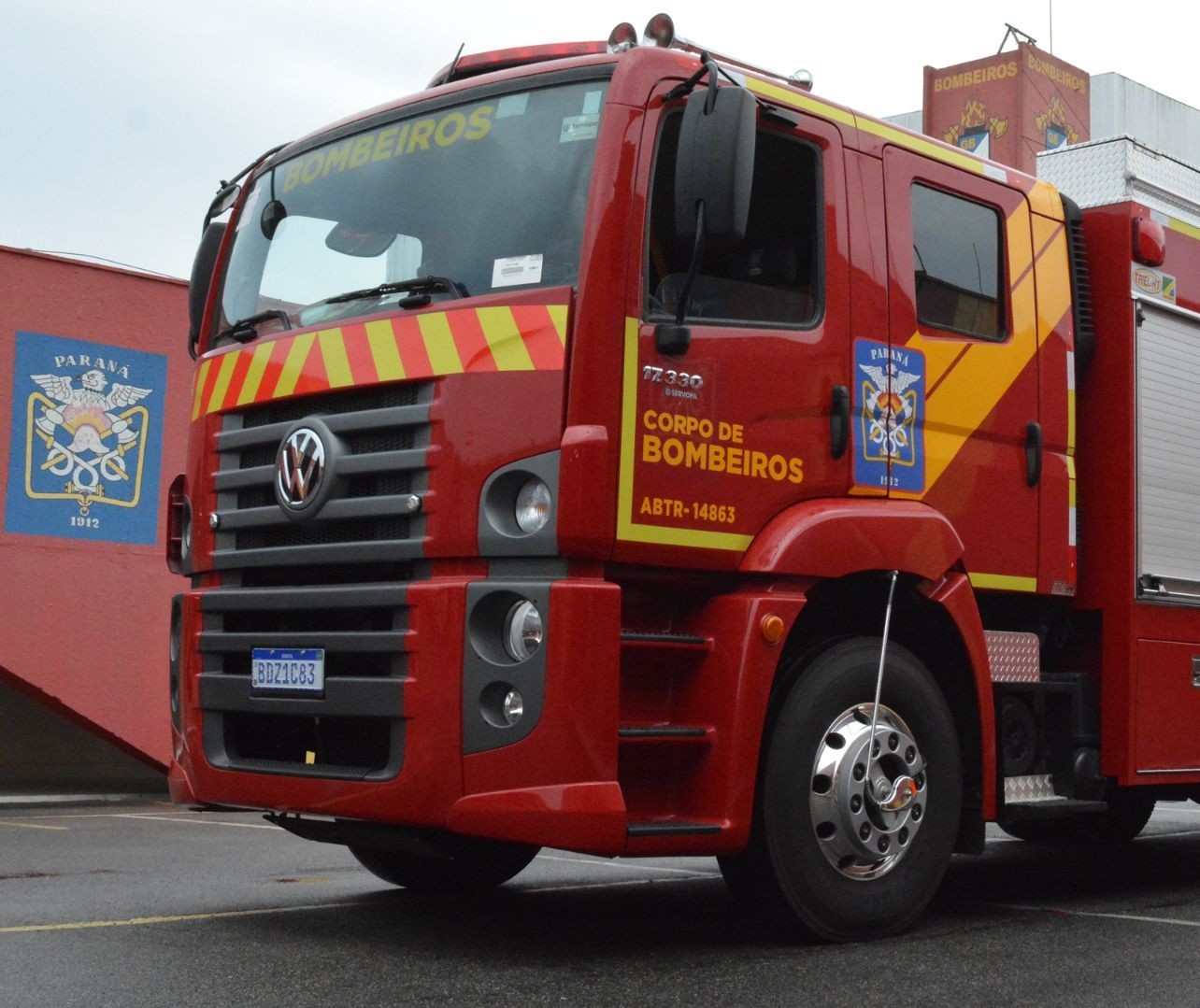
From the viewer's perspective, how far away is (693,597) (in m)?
5.60

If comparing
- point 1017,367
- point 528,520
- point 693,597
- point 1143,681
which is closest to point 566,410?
point 528,520

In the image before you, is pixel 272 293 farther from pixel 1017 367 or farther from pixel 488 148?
pixel 1017 367

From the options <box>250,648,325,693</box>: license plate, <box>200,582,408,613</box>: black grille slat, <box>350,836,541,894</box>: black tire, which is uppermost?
<box>200,582,408,613</box>: black grille slat

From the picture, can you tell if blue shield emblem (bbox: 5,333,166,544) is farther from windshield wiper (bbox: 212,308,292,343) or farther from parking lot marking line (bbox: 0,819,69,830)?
windshield wiper (bbox: 212,308,292,343)

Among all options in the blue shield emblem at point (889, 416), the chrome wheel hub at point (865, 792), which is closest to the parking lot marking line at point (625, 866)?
the chrome wheel hub at point (865, 792)

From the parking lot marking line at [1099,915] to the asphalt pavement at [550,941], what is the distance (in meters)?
0.02

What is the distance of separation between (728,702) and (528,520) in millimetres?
848

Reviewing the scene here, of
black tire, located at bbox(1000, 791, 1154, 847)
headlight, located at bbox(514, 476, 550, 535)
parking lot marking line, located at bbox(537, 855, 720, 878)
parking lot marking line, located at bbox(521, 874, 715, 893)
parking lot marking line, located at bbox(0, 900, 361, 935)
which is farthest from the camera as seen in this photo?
black tire, located at bbox(1000, 791, 1154, 847)

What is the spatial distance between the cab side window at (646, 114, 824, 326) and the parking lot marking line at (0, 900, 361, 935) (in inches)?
108

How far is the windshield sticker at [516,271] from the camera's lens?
540cm

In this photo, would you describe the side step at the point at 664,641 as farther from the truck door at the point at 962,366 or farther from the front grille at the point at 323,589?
the truck door at the point at 962,366

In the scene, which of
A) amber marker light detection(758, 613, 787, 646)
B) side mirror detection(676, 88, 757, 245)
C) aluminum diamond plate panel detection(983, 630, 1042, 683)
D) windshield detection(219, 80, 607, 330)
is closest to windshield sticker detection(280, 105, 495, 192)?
windshield detection(219, 80, 607, 330)

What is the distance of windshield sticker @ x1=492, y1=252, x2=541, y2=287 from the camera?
5.40 meters

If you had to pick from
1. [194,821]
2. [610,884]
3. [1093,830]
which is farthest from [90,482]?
[1093,830]
